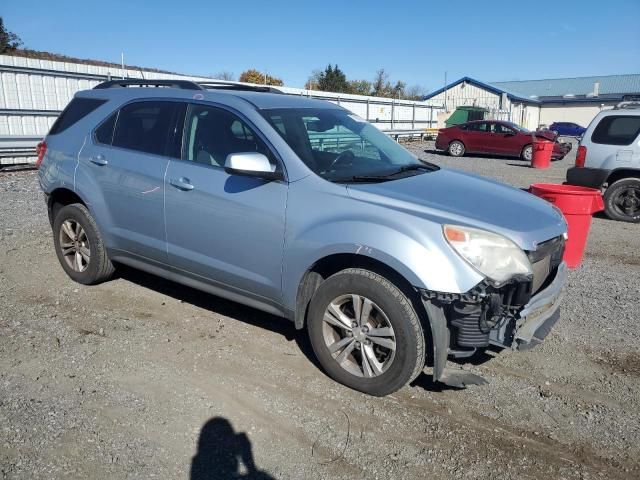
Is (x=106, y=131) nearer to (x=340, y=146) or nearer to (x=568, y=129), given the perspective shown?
(x=340, y=146)

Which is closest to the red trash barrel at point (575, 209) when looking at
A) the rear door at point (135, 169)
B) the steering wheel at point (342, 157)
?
the steering wheel at point (342, 157)

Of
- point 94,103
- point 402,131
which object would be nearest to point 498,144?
point 402,131

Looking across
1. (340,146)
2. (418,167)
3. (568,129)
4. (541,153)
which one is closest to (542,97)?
(568,129)

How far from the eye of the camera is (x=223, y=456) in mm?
2850

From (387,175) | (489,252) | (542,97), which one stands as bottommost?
(489,252)

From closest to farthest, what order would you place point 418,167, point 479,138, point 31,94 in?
1. point 418,167
2. point 31,94
3. point 479,138

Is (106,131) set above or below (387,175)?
above

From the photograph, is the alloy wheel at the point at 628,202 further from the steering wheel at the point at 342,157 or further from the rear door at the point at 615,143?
the steering wheel at the point at 342,157

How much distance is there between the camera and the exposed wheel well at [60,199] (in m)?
5.18

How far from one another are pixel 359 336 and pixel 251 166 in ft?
4.33

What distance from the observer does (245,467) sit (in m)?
2.77

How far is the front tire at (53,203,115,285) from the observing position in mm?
4969

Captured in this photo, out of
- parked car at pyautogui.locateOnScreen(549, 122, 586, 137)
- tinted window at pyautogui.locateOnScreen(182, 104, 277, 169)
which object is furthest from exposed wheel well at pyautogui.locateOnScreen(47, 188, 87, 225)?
parked car at pyautogui.locateOnScreen(549, 122, 586, 137)

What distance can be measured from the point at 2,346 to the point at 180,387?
1.57 metres
